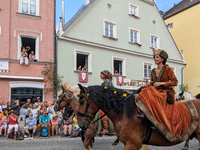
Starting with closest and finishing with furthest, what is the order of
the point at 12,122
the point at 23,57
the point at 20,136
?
the point at 20,136, the point at 12,122, the point at 23,57

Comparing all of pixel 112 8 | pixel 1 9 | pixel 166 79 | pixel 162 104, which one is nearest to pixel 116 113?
pixel 162 104

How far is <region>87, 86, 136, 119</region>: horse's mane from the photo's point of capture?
369 cm

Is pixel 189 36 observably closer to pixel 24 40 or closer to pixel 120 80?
pixel 120 80

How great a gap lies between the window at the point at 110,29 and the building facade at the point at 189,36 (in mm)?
12913

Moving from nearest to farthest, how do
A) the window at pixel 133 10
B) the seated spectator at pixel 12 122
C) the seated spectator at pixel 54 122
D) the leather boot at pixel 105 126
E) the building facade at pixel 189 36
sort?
the leather boot at pixel 105 126 → the seated spectator at pixel 12 122 → the seated spectator at pixel 54 122 → the window at pixel 133 10 → the building facade at pixel 189 36

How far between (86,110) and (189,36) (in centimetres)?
2642

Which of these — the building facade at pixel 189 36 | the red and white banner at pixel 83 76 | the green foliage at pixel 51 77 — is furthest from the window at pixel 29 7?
the building facade at pixel 189 36

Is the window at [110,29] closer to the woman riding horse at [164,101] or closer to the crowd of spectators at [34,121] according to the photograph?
the crowd of spectators at [34,121]

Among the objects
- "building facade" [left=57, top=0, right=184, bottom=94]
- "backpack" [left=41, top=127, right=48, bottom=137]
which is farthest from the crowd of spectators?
"building facade" [left=57, top=0, right=184, bottom=94]

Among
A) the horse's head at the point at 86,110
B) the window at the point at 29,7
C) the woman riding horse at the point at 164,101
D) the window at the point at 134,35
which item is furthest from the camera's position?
the window at the point at 134,35

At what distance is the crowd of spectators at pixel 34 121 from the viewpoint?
10422 millimetres

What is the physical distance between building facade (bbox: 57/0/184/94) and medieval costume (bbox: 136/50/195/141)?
1163 centimetres

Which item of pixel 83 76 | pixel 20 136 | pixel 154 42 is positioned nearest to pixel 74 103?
pixel 20 136

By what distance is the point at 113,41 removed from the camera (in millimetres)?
18188
